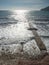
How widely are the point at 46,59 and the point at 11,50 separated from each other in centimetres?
206

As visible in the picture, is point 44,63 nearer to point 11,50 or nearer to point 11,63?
point 11,63

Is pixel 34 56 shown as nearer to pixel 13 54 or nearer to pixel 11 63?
pixel 13 54

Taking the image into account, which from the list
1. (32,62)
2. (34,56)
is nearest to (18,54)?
(34,56)

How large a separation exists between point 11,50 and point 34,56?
4.64 feet

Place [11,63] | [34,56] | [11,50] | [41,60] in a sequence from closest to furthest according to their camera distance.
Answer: [11,63], [41,60], [34,56], [11,50]

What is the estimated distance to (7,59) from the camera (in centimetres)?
616

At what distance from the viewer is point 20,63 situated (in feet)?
19.0

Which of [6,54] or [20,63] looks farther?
[6,54]

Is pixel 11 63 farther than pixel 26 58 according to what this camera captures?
No

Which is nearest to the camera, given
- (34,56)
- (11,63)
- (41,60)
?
(11,63)

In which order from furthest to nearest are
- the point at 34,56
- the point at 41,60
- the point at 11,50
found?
the point at 11,50 → the point at 34,56 → the point at 41,60

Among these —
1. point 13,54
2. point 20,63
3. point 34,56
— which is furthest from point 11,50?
point 20,63

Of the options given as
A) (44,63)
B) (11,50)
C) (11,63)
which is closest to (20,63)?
(11,63)

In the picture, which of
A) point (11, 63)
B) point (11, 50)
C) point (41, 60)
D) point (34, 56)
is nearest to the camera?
point (11, 63)
